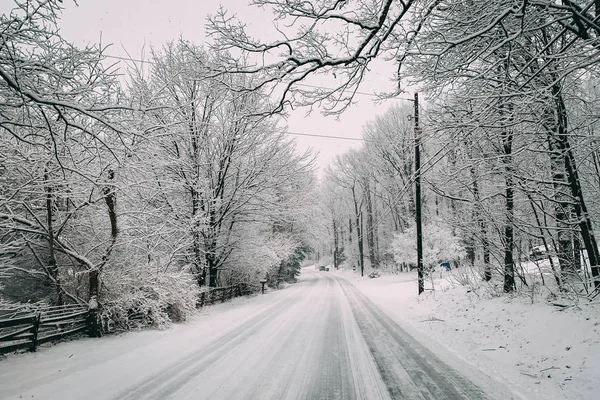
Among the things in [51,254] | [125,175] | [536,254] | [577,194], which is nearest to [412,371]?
[577,194]

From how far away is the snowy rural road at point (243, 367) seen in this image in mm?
3914

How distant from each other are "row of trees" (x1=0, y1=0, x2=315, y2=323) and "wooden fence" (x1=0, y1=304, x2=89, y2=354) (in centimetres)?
52

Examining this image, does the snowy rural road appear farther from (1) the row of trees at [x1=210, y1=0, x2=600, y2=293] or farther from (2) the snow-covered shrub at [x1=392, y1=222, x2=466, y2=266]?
(2) the snow-covered shrub at [x1=392, y1=222, x2=466, y2=266]

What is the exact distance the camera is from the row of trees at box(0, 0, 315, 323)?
14.8 ft

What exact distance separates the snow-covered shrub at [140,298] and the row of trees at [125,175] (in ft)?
0.13

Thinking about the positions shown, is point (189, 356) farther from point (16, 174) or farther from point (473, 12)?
point (473, 12)

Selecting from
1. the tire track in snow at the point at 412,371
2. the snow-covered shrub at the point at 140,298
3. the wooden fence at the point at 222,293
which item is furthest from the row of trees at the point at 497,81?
the wooden fence at the point at 222,293

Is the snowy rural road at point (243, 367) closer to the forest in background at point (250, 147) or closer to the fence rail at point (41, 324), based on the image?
the fence rail at point (41, 324)

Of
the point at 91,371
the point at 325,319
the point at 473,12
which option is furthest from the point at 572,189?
the point at 91,371

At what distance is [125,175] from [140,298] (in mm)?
3266

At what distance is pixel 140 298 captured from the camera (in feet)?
25.8

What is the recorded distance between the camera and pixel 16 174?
7488 mm

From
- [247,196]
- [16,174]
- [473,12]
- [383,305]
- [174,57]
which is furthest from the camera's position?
[247,196]

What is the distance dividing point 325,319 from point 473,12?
8.04 meters
